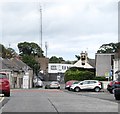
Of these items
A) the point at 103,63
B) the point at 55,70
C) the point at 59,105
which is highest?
the point at 55,70

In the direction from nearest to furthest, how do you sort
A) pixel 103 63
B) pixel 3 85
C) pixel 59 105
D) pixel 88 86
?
pixel 59 105 → pixel 3 85 → pixel 88 86 → pixel 103 63

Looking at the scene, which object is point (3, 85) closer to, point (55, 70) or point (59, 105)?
point (59, 105)

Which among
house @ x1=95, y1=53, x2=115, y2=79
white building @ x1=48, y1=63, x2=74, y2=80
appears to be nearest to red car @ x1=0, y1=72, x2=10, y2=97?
house @ x1=95, y1=53, x2=115, y2=79

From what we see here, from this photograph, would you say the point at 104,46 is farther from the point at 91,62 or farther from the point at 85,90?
the point at 85,90

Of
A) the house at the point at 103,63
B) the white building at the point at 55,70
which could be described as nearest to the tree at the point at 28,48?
the white building at the point at 55,70

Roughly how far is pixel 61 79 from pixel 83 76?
115 ft

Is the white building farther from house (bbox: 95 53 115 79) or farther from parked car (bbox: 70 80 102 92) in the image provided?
parked car (bbox: 70 80 102 92)

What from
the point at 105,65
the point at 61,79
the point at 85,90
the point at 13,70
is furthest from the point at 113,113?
the point at 61,79

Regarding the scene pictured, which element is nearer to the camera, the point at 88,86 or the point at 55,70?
the point at 88,86

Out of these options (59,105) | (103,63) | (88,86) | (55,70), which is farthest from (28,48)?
(59,105)

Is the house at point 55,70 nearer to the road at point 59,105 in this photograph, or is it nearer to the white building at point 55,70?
the white building at point 55,70

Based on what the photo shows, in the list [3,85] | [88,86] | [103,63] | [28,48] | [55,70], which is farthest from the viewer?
[28,48]

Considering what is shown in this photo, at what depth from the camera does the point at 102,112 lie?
51.7 ft

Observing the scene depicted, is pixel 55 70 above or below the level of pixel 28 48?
below
